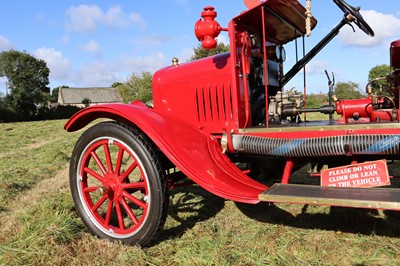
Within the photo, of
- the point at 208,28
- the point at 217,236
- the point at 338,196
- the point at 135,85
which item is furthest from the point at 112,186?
the point at 135,85

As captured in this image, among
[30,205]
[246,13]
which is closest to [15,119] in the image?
[30,205]

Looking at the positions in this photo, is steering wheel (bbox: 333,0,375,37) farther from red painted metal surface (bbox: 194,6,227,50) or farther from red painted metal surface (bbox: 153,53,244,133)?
red painted metal surface (bbox: 194,6,227,50)

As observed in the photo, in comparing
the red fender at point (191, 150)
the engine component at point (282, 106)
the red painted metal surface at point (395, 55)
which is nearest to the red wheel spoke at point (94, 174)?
the red fender at point (191, 150)

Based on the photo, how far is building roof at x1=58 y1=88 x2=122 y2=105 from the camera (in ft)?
204

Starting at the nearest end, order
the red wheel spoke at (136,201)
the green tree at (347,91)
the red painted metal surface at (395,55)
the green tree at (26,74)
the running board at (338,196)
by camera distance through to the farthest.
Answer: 1. the running board at (338,196)
2. the red wheel spoke at (136,201)
3. the red painted metal surface at (395,55)
4. the green tree at (347,91)
5. the green tree at (26,74)

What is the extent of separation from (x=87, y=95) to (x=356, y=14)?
210ft

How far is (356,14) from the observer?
332 centimetres

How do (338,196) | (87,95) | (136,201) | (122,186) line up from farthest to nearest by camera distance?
(87,95), (122,186), (136,201), (338,196)

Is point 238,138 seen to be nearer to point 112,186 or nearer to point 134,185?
point 134,185

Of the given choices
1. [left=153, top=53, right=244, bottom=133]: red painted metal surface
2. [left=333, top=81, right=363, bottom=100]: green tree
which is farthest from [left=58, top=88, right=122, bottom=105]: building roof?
[left=153, top=53, right=244, bottom=133]: red painted metal surface

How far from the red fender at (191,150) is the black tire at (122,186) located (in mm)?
116

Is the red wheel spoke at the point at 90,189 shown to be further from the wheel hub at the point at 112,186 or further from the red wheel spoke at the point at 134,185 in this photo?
the red wheel spoke at the point at 134,185

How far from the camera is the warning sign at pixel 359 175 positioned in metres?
2.46

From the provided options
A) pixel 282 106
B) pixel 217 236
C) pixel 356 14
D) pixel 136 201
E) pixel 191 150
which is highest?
pixel 356 14
